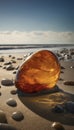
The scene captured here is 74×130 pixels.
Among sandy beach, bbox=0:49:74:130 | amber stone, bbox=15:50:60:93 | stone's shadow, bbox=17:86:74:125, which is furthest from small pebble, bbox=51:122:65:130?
amber stone, bbox=15:50:60:93

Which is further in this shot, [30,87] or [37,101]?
[30,87]

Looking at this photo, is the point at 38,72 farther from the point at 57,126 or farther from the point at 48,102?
the point at 57,126

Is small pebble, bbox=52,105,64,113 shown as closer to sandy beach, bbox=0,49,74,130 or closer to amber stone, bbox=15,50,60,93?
sandy beach, bbox=0,49,74,130

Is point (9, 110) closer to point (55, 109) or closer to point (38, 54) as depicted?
point (55, 109)

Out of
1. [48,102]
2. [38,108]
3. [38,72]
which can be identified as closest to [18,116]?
[38,108]

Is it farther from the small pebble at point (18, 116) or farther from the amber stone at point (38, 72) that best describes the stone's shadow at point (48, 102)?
the small pebble at point (18, 116)

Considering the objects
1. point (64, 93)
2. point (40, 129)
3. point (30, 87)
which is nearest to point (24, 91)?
point (30, 87)
